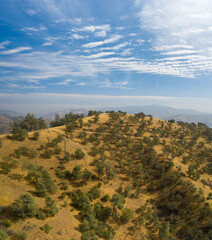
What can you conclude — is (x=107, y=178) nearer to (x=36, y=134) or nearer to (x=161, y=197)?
(x=161, y=197)

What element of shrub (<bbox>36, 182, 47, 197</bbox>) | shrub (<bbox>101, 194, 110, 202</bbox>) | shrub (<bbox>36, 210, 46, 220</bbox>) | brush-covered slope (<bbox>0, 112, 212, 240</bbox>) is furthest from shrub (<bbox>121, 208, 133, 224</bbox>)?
shrub (<bbox>36, 182, 47, 197</bbox>)

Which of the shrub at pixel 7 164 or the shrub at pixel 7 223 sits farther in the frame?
the shrub at pixel 7 164

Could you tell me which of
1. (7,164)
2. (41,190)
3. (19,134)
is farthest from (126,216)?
(19,134)

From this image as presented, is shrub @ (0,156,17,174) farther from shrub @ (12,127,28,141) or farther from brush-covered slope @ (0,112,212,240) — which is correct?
shrub @ (12,127,28,141)

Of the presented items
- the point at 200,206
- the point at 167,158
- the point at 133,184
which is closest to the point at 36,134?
the point at 133,184

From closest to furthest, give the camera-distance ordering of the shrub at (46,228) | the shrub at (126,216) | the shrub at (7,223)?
the shrub at (7,223), the shrub at (46,228), the shrub at (126,216)

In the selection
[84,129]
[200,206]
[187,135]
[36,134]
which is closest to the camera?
[200,206]

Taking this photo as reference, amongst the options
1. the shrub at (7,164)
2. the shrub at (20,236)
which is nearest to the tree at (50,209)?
the shrub at (20,236)

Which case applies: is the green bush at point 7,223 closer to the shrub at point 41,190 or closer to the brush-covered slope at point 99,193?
the brush-covered slope at point 99,193
